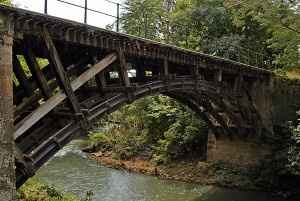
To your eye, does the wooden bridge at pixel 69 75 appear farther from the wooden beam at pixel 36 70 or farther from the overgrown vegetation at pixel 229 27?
the overgrown vegetation at pixel 229 27

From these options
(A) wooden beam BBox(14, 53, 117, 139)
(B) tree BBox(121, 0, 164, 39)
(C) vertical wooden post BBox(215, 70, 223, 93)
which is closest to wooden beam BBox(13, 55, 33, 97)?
(A) wooden beam BBox(14, 53, 117, 139)

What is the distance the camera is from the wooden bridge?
10570 mm

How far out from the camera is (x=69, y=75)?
12273 mm

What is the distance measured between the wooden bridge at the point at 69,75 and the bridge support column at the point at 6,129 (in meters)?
0.06

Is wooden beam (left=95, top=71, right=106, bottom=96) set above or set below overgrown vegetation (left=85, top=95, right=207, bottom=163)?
above

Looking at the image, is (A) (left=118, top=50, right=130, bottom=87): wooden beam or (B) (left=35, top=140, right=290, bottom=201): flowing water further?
(B) (left=35, top=140, right=290, bottom=201): flowing water

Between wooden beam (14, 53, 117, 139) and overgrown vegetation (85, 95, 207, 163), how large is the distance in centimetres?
1614

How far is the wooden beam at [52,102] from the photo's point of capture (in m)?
10.1

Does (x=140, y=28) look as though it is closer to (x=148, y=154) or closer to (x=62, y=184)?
(x=148, y=154)

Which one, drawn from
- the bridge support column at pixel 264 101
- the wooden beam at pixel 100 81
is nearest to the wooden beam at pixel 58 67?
the wooden beam at pixel 100 81

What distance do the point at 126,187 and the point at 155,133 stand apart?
969cm

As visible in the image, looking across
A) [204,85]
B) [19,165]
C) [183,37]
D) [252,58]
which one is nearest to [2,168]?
[19,165]

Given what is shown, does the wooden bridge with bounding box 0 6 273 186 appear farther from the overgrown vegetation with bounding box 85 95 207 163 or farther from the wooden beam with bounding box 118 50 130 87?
the overgrown vegetation with bounding box 85 95 207 163

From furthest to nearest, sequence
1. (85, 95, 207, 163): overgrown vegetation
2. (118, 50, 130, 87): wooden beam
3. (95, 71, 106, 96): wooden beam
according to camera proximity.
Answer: (85, 95, 207, 163): overgrown vegetation → (118, 50, 130, 87): wooden beam → (95, 71, 106, 96): wooden beam
